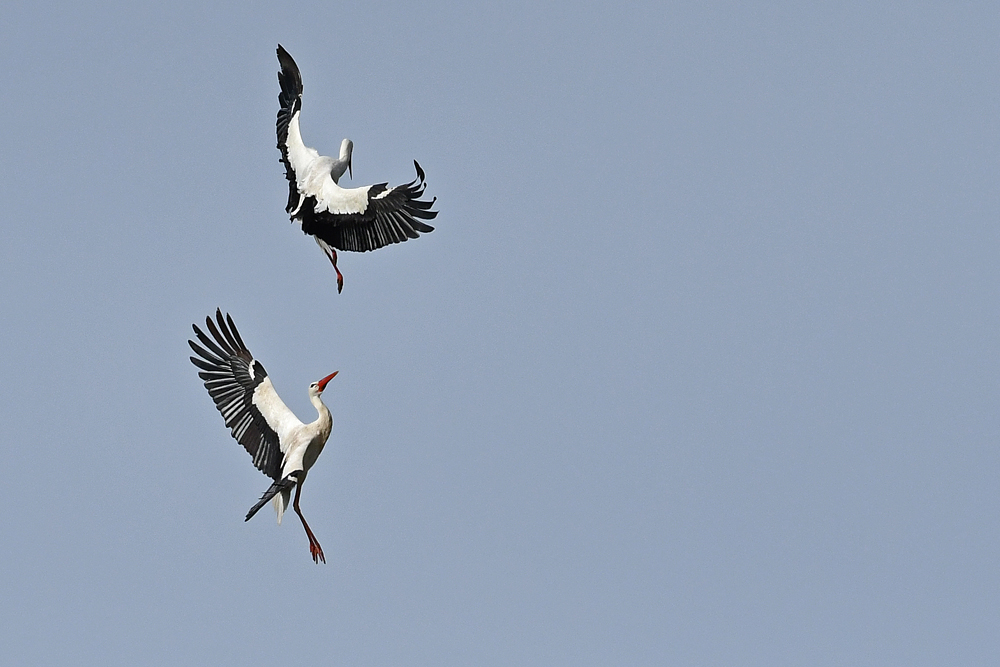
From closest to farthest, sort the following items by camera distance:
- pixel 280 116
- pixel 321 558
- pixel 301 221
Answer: pixel 321 558, pixel 301 221, pixel 280 116

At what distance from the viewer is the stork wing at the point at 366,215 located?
27.7 meters

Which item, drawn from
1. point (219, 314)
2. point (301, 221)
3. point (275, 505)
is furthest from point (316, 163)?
point (275, 505)

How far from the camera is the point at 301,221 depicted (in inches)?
1168

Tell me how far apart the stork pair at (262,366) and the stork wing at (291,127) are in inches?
0.9

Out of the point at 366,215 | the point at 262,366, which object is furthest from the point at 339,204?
the point at 262,366

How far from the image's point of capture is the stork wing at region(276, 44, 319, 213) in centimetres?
3050

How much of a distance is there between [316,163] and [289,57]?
302 centimetres

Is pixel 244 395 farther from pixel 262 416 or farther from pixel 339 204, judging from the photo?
pixel 339 204

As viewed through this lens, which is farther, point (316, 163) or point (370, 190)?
point (316, 163)

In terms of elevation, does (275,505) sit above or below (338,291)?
below

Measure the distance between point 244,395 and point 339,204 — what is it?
3562 millimetres

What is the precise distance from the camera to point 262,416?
1156 inches

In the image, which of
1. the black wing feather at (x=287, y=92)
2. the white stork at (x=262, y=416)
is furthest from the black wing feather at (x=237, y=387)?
the black wing feather at (x=287, y=92)

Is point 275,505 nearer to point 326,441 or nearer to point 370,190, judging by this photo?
point 326,441
